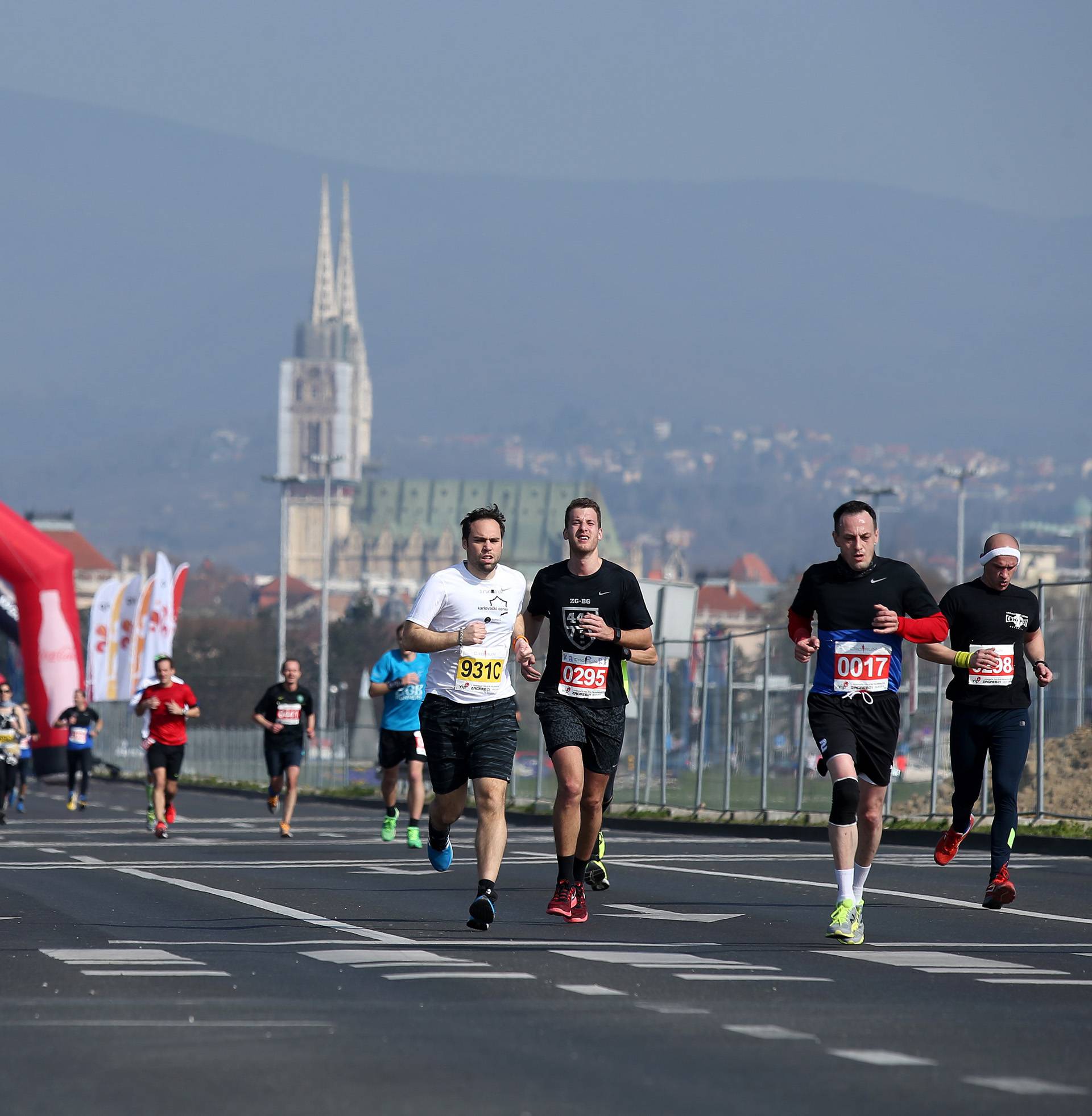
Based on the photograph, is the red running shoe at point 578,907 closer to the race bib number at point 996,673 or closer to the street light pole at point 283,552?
the race bib number at point 996,673

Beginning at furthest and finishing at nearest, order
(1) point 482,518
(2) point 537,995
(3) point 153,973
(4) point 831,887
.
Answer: (4) point 831,887 < (1) point 482,518 < (3) point 153,973 < (2) point 537,995

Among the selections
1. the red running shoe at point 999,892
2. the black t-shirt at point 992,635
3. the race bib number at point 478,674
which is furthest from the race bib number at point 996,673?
the race bib number at point 478,674

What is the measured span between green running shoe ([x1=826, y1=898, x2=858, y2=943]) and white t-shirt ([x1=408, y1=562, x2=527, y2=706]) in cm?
202

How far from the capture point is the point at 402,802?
115 feet

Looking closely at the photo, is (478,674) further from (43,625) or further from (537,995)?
(43,625)

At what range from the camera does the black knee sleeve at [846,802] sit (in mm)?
10914

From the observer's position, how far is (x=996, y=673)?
13.0 meters

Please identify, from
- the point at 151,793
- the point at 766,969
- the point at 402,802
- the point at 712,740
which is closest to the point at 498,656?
the point at 766,969

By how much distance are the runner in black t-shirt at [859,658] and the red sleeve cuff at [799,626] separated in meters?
0.02

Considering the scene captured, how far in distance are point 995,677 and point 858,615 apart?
2196mm

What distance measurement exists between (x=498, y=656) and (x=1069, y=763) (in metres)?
9.64

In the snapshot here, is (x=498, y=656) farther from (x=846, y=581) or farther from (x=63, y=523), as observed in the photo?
(x=63, y=523)

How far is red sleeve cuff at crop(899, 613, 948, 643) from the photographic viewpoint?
36.4ft

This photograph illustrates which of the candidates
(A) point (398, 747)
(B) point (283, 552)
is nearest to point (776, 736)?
(A) point (398, 747)
